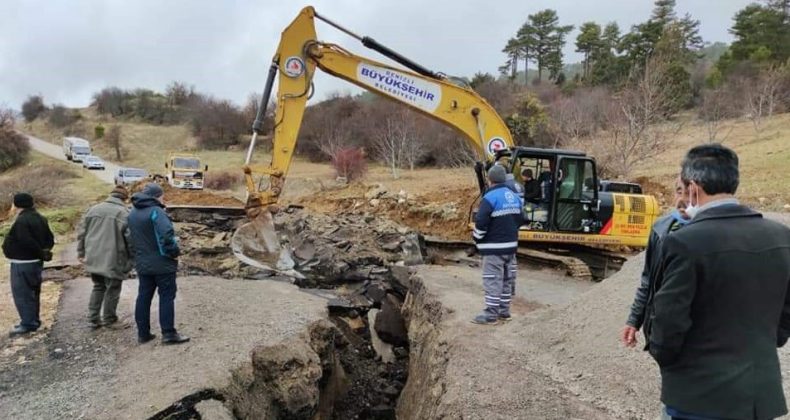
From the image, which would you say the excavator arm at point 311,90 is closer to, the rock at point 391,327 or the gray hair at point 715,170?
the rock at point 391,327

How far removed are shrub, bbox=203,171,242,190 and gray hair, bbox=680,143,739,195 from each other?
3200 cm

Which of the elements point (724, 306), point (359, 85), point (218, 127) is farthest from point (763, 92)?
point (218, 127)

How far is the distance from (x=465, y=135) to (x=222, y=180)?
25.1m

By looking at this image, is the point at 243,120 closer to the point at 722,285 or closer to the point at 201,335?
the point at 201,335

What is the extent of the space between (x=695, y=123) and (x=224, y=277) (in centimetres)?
3521

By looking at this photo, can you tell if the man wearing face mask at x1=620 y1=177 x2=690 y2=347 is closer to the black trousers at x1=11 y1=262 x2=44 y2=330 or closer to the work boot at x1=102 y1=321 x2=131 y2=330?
the work boot at x1=102 y1=321 x2=131 y2=330

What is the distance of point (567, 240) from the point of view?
10.8 meters

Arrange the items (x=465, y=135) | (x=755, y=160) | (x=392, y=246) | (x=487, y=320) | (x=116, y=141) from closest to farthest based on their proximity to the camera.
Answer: (x=487, y=320), (x=465, y=135), (x=392, y=246), (x=755, y=160), (x=116, y=141)

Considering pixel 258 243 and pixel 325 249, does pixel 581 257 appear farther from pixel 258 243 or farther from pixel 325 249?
pixel 258 243

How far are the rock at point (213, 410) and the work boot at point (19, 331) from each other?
3271 millimetres

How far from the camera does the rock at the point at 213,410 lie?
4738 millimetres

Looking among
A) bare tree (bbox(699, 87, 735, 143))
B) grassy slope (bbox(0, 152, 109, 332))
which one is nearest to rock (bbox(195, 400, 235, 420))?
grassy slope (bbox(0, 152, 109, 332))

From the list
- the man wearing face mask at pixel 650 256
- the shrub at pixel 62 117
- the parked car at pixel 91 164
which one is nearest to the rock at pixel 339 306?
the man wearing face mask at pixel 650 256

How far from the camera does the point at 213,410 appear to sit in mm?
4832
